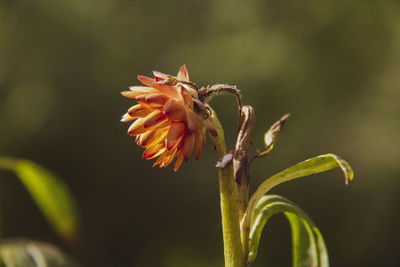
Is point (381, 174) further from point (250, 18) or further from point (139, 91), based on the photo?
point (139, 91)

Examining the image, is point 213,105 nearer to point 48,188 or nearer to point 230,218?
point 48,188

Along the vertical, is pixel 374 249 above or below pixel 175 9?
below

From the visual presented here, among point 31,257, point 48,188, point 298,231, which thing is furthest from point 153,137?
point 48,188

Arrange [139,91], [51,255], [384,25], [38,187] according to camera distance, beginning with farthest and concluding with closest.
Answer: [384,25]
[38,187]
[51,255]
[139,91]

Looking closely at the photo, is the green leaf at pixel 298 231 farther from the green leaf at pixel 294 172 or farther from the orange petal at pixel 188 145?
the orange petal at pixel 188 145

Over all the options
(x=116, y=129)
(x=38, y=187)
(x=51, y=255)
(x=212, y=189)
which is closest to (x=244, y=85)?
(x=212, y=189)

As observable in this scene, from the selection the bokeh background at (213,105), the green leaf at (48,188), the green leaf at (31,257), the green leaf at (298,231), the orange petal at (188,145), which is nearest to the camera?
the orange petal at (188,145)

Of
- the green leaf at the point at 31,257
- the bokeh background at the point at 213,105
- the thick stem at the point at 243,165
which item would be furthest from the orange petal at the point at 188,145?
the bokeh background at the point at 213,105
